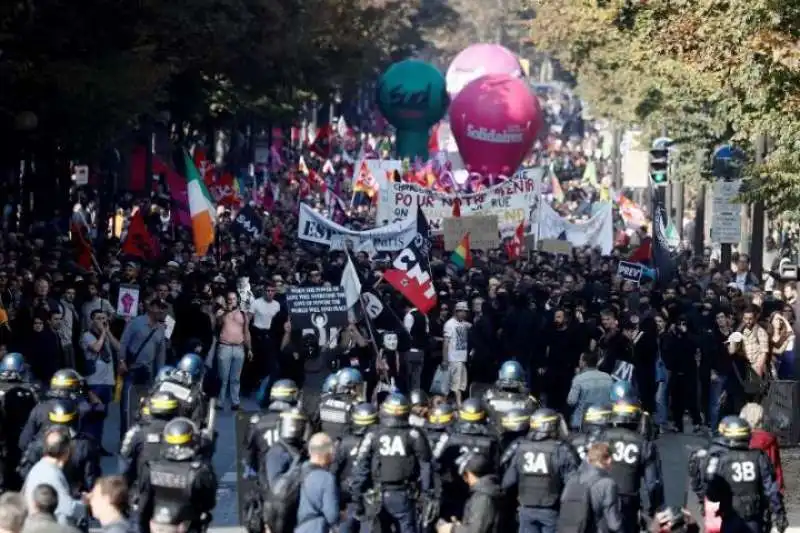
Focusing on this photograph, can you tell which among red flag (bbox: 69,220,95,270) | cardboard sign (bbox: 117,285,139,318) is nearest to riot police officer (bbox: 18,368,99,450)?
cardboard sign (bbox: 117,285,139,318)

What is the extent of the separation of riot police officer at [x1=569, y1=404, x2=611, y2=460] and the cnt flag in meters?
8.88

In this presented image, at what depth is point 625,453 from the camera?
1574 centimetres

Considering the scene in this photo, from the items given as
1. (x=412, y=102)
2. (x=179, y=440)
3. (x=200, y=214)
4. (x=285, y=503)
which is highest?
(x=412, y=102)

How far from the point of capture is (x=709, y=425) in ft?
82.5

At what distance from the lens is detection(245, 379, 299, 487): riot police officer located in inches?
632

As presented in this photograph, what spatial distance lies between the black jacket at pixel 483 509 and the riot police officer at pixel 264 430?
2.24m

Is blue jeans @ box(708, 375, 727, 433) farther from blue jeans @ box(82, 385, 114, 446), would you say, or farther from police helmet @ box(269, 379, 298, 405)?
police helmet @ box(269, 379, 298, 405)

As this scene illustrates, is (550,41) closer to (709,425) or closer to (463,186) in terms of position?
(463,186)

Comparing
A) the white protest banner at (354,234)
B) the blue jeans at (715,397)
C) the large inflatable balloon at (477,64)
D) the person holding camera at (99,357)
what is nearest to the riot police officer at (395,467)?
the person holding camera at (99,357)

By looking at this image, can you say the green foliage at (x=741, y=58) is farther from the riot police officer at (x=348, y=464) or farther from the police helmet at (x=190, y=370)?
the riot police officer at (x=348, y=464)

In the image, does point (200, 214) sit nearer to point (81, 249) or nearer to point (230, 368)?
point (81, 249)

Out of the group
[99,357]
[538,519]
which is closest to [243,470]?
[538,519]

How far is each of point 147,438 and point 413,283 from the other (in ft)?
33.6

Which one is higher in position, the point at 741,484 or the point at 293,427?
the point at 293,427
